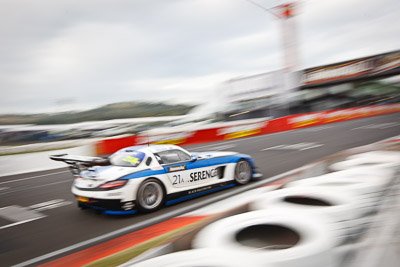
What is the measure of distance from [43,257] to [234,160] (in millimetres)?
3743

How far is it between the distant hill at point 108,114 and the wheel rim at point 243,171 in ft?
48.4

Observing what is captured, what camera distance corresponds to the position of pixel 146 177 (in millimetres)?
5121

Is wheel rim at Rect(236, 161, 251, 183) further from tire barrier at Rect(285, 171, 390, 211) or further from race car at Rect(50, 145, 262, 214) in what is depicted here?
tire barrier at Rect(285, 171, 390, 211)

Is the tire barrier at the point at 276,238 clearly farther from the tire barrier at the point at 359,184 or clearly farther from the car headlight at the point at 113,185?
the car headlight at the point at 113,185

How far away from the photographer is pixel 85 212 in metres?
5.60

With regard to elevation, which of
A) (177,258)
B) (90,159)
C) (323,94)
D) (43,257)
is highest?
(323,94)

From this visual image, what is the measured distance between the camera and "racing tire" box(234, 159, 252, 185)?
6.54 metres

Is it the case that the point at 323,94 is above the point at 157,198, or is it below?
above

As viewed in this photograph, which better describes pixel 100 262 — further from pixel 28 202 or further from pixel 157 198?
pixel 28 202

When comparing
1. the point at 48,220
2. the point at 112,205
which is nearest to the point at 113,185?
the point at 112,205

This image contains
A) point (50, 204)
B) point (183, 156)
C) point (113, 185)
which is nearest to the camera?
point (113, 185)

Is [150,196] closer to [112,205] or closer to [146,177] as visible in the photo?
[146,177]

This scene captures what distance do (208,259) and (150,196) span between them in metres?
3.32

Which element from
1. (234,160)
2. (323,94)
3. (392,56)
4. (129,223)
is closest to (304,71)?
(323,94)
